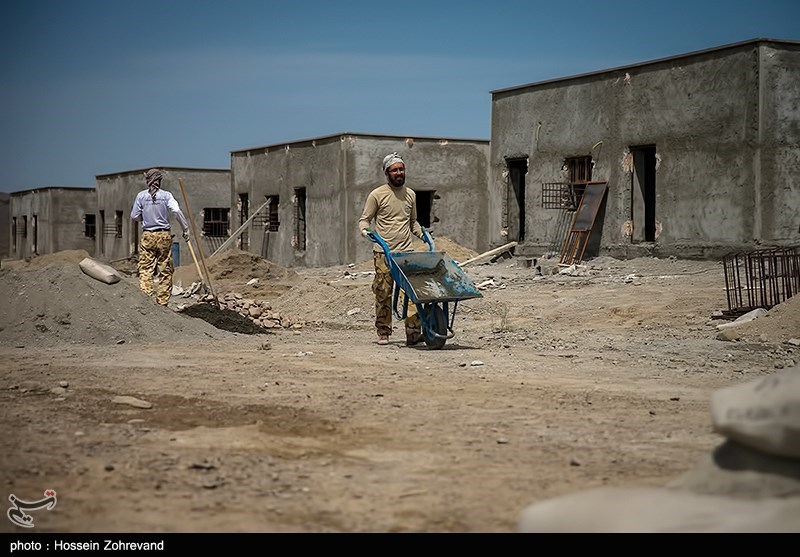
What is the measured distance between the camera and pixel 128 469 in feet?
15.7

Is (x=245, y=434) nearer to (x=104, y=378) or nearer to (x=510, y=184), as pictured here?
(x=104, y=378)

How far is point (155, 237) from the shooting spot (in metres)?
13.2

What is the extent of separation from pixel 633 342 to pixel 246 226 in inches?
827

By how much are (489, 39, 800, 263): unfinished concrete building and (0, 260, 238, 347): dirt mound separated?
9.79 metres

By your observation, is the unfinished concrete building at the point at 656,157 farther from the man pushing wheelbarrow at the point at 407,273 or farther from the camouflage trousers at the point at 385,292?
the camouflage trousers at the point at 385,292

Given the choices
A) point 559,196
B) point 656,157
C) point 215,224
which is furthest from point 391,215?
point 215,224

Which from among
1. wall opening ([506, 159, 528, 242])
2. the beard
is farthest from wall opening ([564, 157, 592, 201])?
the beard

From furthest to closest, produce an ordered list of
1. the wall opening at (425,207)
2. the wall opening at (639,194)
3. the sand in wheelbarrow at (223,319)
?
the wall opening at (425,207), the wall opening at (639,194), the sand in wheelbarrow at (223,319)

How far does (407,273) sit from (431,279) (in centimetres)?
26

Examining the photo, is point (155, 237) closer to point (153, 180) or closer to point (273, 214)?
point (153, 180)

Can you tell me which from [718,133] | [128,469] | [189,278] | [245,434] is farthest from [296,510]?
[189,278]

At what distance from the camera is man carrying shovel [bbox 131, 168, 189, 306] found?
13.2m

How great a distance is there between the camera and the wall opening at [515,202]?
77.4 feet

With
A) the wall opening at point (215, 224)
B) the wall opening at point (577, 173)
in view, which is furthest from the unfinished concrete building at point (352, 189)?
→ the wall opening at point (215, 224)
